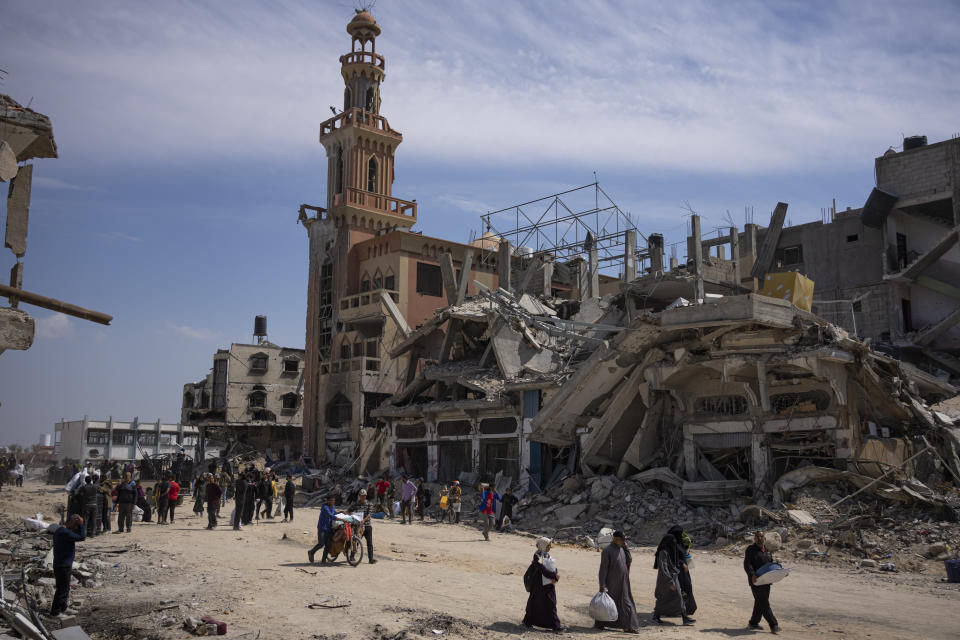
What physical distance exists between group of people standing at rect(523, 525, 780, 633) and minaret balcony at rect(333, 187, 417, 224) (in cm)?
3704

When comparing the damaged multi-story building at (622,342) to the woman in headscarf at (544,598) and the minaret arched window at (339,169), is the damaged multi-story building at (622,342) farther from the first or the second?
the woman in headscarf at (544,598)

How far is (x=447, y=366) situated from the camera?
111 ft

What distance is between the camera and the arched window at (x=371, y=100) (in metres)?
48.5

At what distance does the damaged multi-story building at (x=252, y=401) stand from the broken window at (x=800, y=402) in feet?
112

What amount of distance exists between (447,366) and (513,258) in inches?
565

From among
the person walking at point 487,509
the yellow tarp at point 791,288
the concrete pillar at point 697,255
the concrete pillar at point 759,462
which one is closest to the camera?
the person walking at point 487,509

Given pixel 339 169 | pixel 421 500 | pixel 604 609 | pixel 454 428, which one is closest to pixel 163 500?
pixel 421 500

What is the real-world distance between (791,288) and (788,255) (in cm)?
1789


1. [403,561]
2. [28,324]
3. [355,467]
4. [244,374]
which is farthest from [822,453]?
[244,374]

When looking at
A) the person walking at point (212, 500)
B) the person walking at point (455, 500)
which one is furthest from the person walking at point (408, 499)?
the person walking at point (212, 500)

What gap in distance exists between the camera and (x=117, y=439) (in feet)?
176

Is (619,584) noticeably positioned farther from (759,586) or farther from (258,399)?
(258,399)

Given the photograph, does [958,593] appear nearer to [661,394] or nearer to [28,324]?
[661,394]

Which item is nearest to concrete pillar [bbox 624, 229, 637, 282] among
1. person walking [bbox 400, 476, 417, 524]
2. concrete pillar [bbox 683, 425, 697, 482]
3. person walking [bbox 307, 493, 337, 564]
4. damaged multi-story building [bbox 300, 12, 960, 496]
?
damaged multi-story building [bbox 300, 12, 960, 496]
